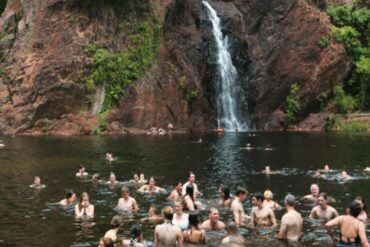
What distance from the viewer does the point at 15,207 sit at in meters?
32.4

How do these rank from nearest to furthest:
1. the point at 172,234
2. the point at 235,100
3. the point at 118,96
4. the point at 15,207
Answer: the point at 172,234 → the point at 15,207 → the point at 118,96 → the point at 235,100

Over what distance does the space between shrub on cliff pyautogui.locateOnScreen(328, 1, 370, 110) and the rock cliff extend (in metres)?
1.96

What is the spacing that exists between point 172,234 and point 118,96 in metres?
63.1

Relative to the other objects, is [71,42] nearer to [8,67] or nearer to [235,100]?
[8,67]

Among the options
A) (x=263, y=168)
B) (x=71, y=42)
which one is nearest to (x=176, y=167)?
(x=263, y=168)

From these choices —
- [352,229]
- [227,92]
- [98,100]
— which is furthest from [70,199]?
[227,92]

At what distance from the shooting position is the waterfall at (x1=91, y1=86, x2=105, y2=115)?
82438 millimetres

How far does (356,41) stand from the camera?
298ft

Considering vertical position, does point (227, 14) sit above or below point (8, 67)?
above

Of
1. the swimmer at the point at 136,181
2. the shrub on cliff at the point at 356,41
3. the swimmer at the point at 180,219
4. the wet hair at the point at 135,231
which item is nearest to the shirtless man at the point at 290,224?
the swimmer at the point at 180,219

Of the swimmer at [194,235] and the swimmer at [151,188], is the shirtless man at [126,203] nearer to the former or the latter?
the swimmer at [151,188]

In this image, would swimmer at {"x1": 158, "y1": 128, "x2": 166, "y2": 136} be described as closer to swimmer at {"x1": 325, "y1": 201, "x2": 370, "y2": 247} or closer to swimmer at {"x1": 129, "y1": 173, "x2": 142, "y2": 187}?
swimmer at {"x1": 129, "y1": 173, "x2": 142, "y2": 187}

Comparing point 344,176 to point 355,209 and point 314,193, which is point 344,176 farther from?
point 355,209

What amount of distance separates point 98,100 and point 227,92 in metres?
19.1
